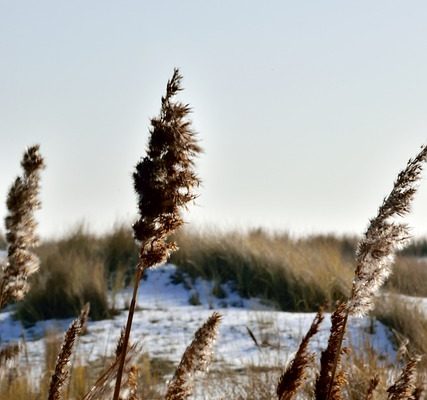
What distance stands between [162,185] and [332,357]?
1.59 feet

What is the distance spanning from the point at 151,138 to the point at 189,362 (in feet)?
1.09

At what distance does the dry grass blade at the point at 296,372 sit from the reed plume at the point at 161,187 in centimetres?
30

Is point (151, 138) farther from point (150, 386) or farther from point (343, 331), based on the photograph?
point (150, 386)

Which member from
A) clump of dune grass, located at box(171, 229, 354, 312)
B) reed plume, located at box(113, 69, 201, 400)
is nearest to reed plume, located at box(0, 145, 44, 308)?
reed plume, located at box(113, 69, 201, 400)

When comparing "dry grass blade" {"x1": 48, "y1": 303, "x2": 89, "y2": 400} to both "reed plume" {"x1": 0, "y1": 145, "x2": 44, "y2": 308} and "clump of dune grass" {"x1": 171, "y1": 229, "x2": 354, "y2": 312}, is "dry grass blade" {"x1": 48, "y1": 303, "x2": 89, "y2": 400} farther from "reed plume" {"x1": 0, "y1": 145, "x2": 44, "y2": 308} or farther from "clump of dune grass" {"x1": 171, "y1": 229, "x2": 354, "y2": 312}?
"clump of dune grass" {"x1": 171, "y1": 229, "x2": 354, "y2": 312}

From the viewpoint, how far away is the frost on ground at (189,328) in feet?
24.7

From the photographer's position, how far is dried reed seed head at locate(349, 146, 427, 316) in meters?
1.45

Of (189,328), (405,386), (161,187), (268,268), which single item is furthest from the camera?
(268,268)

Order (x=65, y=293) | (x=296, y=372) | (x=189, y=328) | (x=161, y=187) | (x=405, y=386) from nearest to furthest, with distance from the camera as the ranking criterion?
(x=161, y=187) → (x=296, y=372) → (x=405, y=386) → (x=189, y=328) → (x=65, y=293)

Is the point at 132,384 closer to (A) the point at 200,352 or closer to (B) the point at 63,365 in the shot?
(B) the point at 63,365

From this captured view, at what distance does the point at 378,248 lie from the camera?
146cm

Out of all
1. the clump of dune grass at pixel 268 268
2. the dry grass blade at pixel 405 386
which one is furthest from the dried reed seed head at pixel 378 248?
the clump of dune grass at pixel 268 268

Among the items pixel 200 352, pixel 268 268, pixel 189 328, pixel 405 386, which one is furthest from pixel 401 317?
pixel 200 352

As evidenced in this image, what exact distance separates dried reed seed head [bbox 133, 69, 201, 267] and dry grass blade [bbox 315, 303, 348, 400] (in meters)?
0.36
